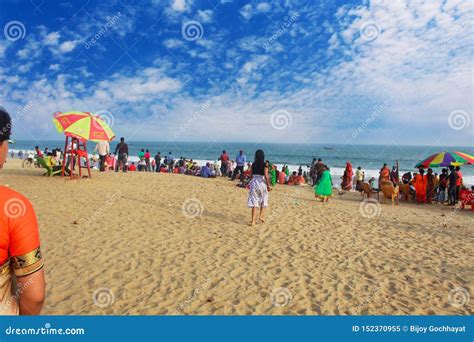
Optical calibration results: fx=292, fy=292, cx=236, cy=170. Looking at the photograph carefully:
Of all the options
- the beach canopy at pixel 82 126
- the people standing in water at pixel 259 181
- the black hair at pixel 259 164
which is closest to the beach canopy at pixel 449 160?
the people standing in water at pixel 259 181

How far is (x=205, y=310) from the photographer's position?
4043 millimetres

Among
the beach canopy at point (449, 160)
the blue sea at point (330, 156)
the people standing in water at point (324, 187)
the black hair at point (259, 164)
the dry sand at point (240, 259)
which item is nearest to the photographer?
the dry sand at point (240, 259)

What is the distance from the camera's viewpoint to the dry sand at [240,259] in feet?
14.0

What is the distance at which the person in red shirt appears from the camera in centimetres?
151

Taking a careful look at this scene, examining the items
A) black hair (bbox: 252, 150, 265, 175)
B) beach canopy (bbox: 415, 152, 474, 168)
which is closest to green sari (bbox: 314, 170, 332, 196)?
beach canopy (bbox: 415, 152, 474, 168)

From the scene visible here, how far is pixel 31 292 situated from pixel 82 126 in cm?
1125

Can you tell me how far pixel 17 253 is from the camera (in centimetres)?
158

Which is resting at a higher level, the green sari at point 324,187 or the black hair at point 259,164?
the black hair at point 259,164

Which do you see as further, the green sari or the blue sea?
the blue sea

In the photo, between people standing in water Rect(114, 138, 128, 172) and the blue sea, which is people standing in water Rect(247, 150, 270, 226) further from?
the blue sea

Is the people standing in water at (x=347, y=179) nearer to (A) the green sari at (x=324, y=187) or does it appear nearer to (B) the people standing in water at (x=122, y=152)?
(A) the green sari at (x=324, y=187)

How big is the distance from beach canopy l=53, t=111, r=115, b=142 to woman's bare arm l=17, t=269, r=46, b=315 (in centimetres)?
1045

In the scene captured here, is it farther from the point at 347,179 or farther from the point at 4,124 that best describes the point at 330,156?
the point at 4,124
